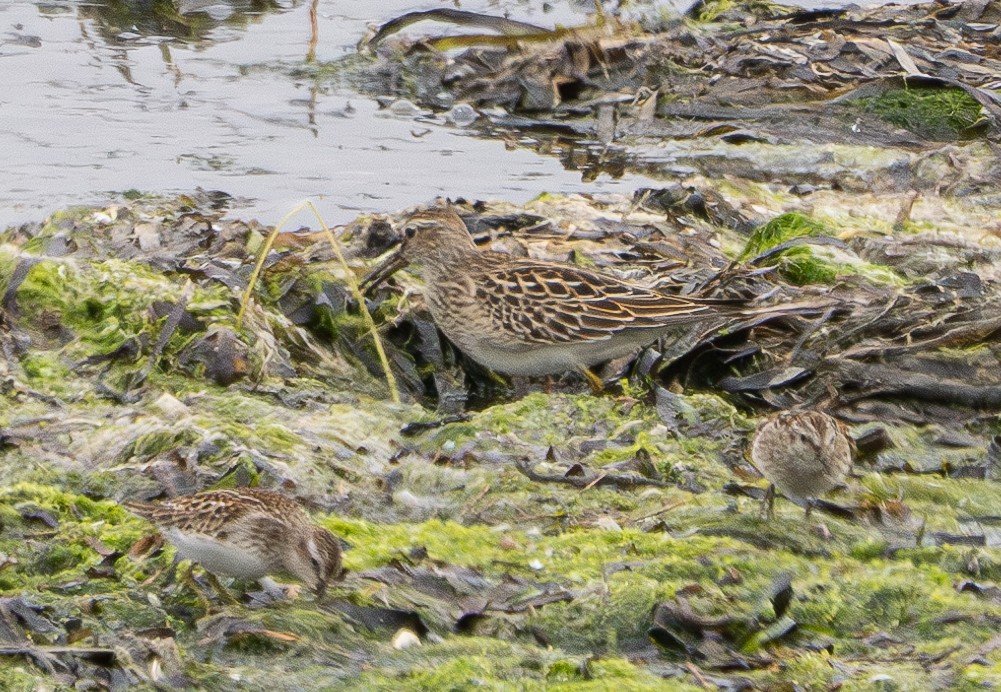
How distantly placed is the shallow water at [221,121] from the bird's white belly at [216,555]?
5.21m

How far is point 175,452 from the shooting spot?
600cm

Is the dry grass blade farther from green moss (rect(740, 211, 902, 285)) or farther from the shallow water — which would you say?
green moss (rect(740, 211, 902, 285))

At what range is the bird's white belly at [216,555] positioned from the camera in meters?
4.64

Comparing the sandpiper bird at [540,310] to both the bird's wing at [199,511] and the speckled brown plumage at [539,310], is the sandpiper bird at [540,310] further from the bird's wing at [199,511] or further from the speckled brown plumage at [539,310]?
the bird's wing at [199,511]

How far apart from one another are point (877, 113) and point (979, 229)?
9.09 ft

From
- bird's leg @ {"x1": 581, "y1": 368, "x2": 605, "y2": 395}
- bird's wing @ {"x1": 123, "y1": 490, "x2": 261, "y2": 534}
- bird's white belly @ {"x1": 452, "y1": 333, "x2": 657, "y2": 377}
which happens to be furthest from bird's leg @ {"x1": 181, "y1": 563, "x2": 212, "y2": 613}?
bird's leg @ {"x1": 581, "y1": 368, "x2": 605, "y2": 395}

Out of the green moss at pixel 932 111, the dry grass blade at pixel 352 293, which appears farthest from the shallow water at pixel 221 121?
the green moss at pixel 932 111

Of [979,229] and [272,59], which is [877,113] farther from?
[272,59]

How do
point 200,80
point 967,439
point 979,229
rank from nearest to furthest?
point 967,439 < point 979,229 < point 200,80

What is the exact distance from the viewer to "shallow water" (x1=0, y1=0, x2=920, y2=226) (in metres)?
10.5

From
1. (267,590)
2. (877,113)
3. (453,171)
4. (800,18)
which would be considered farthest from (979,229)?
(267,590)

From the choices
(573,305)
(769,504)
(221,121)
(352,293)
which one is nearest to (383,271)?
(352,293)

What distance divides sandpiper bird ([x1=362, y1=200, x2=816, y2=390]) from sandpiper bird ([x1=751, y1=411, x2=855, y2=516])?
5.96 feet

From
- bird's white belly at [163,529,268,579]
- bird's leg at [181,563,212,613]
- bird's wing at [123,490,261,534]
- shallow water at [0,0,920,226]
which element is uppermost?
bird's wing at [123,490,261,534]
